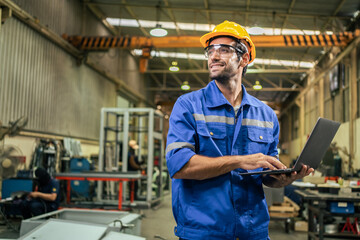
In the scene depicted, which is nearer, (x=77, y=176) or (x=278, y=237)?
(x=278, y=237)

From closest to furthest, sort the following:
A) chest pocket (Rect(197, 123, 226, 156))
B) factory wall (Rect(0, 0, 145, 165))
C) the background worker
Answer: chest pocket (Rect(197, 123, 226, 156)) → the background worker → factory wall (Rect(0, 0, 145, 165))

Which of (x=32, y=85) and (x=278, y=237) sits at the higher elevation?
(x=32, y=85)

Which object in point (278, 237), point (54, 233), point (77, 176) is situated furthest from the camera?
point (77, 176)

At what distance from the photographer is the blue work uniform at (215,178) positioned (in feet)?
5.54

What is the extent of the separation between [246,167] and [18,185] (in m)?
7.76

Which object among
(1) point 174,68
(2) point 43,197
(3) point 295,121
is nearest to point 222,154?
(2) point 43,197

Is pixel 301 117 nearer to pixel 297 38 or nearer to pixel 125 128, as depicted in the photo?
pixel 297 38

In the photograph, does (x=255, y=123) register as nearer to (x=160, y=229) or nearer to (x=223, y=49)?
(x=223, y=49)

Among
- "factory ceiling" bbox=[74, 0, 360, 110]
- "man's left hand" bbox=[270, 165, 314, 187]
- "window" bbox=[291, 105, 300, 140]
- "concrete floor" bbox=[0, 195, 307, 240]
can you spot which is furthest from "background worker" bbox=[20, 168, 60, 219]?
"window" bbox=[291, 105, 300, 140]

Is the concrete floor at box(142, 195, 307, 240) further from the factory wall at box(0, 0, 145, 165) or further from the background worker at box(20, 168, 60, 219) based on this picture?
the factory wall at box(0, 0, 145, 165)

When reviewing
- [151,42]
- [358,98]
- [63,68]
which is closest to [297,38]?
[358,98]

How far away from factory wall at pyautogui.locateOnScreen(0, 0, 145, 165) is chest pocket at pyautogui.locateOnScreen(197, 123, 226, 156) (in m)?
8.18

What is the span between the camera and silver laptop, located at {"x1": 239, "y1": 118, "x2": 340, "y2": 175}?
68.3 inches

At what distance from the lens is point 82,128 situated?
1378 centimetres
